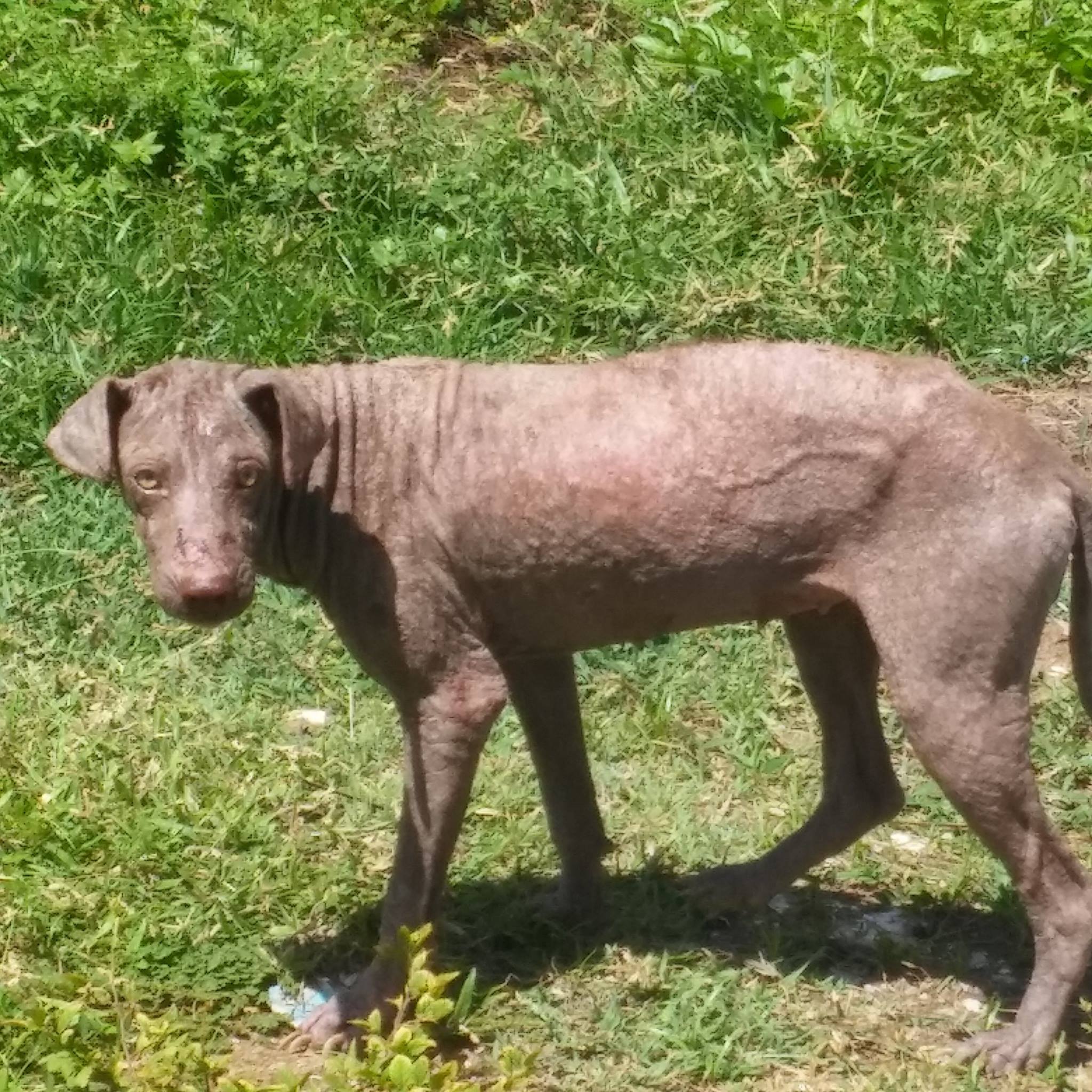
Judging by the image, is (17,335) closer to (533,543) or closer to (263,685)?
(263,685)

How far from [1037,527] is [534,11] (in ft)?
18.3

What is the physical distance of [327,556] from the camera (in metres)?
4.15

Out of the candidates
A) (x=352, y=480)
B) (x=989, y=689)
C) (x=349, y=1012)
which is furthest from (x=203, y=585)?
(x=989, y=689)

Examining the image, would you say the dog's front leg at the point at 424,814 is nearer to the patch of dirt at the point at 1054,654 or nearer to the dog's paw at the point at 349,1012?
the dog's paw at the point at 349,1012

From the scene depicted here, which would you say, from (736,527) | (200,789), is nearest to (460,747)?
(736,527)

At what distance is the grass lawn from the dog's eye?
116 centimetres

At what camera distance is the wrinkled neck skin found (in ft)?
13.5

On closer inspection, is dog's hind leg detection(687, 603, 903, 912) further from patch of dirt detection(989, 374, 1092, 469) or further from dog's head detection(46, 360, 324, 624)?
patch of dirt detection(989, 374, 1092, 469)

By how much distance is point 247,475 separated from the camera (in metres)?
3.85

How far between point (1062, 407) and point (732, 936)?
295 cm

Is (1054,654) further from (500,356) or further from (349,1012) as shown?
(349,1012)

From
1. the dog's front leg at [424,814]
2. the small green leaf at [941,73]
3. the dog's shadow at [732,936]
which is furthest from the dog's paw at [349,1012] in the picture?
the small green leaf at [941,73]

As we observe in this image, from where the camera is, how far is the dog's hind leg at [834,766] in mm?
4625

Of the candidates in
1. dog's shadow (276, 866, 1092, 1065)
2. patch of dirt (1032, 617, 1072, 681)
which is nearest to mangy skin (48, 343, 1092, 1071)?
dog's shadow (276, 866, 1092, 1065)
